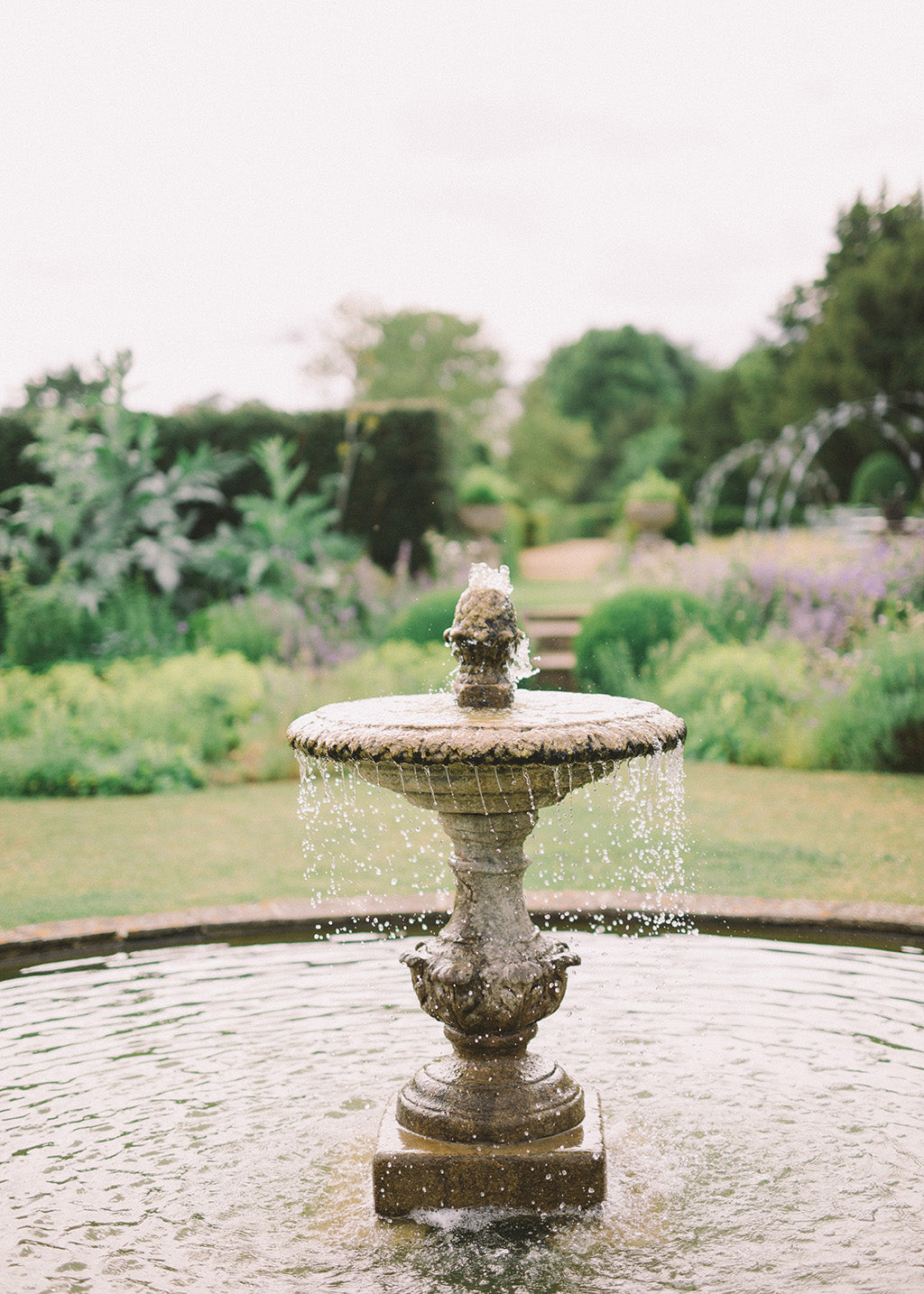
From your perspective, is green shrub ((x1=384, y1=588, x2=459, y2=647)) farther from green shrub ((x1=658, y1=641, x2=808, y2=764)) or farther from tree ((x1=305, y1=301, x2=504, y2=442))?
tree ((x1=305, y1=301, x2=504, y2=442))

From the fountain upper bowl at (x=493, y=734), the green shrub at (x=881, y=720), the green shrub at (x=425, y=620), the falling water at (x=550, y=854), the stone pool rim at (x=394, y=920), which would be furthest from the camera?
the green shrub at (x=425, y=620)

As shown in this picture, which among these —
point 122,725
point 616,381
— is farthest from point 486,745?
point 616,381

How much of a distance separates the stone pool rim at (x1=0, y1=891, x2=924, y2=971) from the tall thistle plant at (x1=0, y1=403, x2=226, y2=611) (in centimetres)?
692

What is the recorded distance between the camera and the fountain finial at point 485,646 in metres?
3.29

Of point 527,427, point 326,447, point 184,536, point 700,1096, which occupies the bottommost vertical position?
point 700,1096

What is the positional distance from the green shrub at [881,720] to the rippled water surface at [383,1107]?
13.4ft

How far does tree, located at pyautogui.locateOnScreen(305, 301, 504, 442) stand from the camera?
153 feet

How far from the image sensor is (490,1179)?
3170 mm

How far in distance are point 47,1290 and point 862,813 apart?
5.95 m

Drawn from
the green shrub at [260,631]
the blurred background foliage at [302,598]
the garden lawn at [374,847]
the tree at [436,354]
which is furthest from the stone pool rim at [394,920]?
the tree at [436,354]

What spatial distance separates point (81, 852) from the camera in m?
7.08

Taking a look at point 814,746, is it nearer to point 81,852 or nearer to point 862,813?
point 862,813

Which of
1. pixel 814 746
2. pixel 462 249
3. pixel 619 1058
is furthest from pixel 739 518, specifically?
pixel 619 1058

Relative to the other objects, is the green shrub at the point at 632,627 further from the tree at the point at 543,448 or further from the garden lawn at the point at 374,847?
the tree at the point at 543,448
